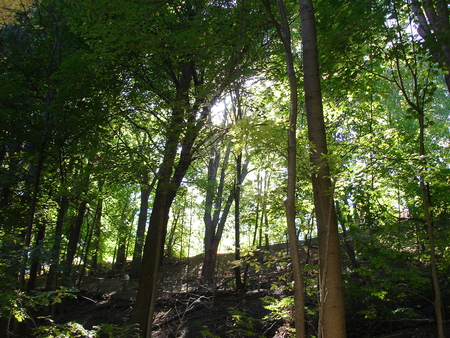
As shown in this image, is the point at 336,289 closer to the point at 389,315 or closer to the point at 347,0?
the point at 389,315

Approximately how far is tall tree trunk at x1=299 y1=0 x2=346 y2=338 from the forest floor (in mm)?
2073

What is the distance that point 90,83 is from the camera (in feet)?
20.9

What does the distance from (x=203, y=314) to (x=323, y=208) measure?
611cm

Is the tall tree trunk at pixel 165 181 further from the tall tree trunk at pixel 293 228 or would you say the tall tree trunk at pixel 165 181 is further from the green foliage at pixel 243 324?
the tall tree trunk at pixel 293 228

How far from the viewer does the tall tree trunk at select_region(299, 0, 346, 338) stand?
2836 millimetres

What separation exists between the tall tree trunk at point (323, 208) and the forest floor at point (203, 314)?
2073 millimetres

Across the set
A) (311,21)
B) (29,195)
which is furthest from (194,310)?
(311,21)

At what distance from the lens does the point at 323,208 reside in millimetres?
3184

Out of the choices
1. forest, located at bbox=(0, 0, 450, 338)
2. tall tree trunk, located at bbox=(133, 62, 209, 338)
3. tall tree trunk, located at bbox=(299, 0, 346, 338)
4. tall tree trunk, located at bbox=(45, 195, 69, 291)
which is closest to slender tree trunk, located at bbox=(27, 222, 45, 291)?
forest, located at bbox=(0, 0, 450, 338)

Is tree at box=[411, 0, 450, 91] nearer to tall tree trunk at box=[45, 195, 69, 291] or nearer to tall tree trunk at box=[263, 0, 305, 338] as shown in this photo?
tall tree trunk at box=[263, 0, 305, 338]

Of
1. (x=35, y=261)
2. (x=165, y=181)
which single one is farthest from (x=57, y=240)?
(x=165, y=181)

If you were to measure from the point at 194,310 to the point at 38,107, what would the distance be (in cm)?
628

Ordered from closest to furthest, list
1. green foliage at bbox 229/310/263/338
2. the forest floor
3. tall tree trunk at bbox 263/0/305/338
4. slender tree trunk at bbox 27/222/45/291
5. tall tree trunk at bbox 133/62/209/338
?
tall tree trunk at bbox 263/0/305/338, slender tree trunk at bbox 27/222/45/291, green foliage at bbox 229/310/263/338, tall tree trunk at bbox 133/62/209/338, the forest floor

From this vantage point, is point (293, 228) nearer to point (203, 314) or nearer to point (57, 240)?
point (57, 240)
